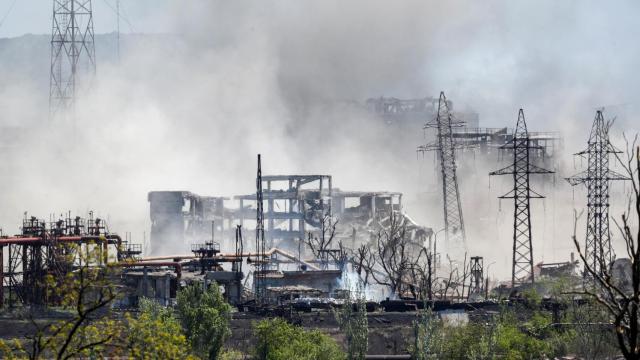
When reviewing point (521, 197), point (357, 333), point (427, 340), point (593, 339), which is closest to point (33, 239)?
point (357, 333)

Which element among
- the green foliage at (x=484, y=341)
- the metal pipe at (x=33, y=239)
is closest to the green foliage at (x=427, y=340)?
the green foliage at (x=484, y=341)

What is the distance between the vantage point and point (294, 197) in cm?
8094

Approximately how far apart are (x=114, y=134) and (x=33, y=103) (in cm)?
2904

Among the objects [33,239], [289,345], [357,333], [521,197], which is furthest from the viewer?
[521,197]

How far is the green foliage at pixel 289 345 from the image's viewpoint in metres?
32.6

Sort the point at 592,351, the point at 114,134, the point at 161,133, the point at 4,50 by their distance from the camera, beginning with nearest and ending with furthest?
the point at 592,351
the point at 114,134
the point at 161,133
the point at 4,50

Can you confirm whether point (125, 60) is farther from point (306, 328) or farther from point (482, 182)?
point (306, 328)

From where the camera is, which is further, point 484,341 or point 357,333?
point 357,333

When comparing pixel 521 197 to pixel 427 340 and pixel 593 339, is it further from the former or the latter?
pixel 427 340

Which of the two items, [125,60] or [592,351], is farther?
[125,60]

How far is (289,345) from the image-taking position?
110ft

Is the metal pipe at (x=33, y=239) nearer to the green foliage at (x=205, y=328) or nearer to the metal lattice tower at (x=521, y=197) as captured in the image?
the green foliage at (x=205, y=328)

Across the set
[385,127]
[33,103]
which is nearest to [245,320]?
[385,127]

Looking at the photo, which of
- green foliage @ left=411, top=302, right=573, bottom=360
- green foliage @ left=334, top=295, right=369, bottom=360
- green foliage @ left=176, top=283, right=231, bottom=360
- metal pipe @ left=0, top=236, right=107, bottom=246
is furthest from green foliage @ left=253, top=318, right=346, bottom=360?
metal pipe @ left=0, top=236, right=107, bottom=246
